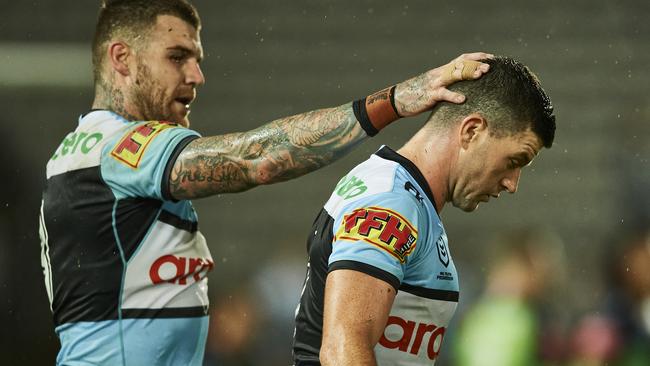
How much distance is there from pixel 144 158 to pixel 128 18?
70 cm

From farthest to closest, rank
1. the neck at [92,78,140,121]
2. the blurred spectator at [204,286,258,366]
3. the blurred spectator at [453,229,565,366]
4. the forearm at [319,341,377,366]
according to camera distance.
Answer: the blurred spectator at [204,286,258,366] → the blurred spectator at [453,229,565,366] → the neck at [92,78,140,121] → the forearm at [319,341,377,366]

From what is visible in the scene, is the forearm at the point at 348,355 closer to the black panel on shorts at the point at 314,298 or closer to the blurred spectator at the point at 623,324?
the black panel on shorts at the point at 314,298

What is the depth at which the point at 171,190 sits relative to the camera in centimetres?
320

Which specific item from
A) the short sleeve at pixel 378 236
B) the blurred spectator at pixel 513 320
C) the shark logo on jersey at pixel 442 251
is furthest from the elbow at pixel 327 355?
the blurred spectator at pixel 513 320

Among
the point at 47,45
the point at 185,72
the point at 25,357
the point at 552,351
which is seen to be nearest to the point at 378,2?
the point at 47,45

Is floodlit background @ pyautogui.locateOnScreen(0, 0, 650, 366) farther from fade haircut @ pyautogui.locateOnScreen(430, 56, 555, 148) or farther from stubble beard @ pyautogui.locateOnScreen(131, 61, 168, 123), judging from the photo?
fade haircut @ pyautogui.locateOnScreen(430, 56, 555, 148)

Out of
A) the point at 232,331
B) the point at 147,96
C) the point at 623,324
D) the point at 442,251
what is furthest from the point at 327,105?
the point at 442,251

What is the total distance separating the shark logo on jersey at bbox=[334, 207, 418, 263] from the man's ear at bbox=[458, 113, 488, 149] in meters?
0.40

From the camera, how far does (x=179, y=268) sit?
3.39m

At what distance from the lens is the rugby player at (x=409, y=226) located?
248 cm

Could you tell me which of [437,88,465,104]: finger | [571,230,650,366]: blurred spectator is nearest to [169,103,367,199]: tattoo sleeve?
[437,88,465,104]: finger

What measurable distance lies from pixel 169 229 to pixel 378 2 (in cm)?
551

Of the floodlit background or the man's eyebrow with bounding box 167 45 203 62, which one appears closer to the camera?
the man's eyebrow with bounding box 167 45 203 62

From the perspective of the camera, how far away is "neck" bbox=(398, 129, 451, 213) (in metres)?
2.90
